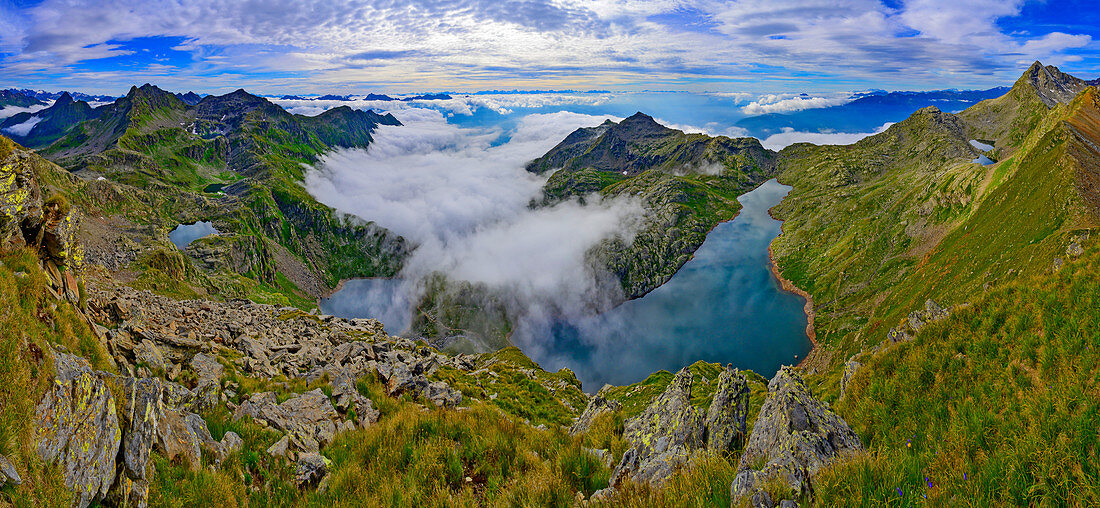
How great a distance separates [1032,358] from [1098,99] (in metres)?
156

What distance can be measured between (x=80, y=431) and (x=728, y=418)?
1429 cm

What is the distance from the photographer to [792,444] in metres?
8.02

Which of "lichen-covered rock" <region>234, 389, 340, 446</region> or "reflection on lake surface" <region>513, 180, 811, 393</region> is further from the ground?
"lichen-covered rock" <region>234, 389, 340, 446</region>

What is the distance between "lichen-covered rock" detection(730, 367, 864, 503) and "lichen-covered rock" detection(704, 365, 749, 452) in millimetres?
638

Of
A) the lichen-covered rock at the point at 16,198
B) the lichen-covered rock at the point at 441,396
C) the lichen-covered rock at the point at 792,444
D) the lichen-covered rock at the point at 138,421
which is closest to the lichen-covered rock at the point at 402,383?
the lichen-covered rock at the point at 441,396

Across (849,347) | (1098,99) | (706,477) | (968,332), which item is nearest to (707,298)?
(849,347)

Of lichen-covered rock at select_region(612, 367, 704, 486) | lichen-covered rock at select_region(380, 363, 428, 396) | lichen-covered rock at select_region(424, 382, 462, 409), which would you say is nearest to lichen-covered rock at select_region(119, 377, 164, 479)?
lichen-covered rock at select_region(612, 367, 704, 486)

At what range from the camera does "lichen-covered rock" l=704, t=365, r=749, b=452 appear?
35.1 feet

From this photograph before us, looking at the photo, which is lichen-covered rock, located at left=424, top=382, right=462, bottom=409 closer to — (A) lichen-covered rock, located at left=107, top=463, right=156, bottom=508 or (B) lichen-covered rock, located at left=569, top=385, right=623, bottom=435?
(B) lichen-covered rock, located at left=569, top=385, right=623, bottom=435

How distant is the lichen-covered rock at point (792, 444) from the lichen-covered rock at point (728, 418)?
638 millimetres

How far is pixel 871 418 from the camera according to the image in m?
10.8

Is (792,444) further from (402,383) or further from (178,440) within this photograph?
(402,383)

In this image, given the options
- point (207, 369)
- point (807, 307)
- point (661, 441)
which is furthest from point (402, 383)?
point (807, 307)

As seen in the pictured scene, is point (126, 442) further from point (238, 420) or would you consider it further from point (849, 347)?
point (849, 347)
